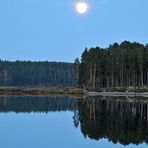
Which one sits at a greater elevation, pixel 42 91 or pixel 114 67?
pixel 114 67

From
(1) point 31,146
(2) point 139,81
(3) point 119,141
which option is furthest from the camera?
(2) point 139,81

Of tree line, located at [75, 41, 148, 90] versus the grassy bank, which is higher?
tree line, located at [75, 41, 148, 90]

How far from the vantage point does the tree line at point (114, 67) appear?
114 metres

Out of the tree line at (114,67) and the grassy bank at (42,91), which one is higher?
the tree line at (114,67)

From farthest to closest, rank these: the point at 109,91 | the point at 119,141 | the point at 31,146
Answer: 1. the point at 109,91
2. the point at 119,141
3. the point at 31,146

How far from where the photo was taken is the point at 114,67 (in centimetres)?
11525

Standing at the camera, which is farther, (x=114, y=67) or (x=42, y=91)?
(x=114, y=67)

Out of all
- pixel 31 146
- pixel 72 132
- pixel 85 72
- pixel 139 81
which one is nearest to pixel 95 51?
pixel 85 72

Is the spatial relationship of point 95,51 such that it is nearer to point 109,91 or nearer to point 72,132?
point 109,91

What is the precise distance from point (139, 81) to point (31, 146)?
9880cm

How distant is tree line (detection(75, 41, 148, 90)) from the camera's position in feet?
373

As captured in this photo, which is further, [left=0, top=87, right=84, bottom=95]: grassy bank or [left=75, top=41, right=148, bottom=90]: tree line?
[left=75, top=41, right=148, bottom=90]: tree line

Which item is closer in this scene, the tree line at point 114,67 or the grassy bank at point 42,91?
the grassy bank at point 42,91

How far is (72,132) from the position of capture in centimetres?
2902
